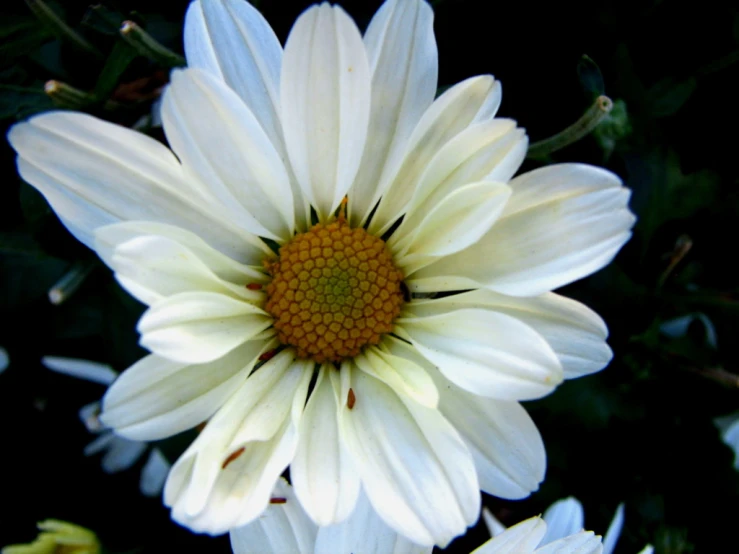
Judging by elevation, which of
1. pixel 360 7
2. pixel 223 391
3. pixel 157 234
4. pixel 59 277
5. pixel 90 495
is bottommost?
pixel 90 495

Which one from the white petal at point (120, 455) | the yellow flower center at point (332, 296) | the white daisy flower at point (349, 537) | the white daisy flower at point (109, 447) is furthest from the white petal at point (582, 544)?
the white petal at point (120, 455)

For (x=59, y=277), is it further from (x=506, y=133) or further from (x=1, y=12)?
(x=506, y=133)

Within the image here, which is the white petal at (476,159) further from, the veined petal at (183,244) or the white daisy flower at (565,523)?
the white daisy flower at (565,523)

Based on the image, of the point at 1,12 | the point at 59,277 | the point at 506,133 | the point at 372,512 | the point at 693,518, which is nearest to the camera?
the point at 506,133

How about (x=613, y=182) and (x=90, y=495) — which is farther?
(x=90, y=495)

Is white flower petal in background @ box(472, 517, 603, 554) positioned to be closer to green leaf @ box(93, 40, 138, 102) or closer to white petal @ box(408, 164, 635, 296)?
white petal @ box(408, 164, 635, 296)

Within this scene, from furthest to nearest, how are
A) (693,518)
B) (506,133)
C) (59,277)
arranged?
(693,518)
(59,277)
(506,133)

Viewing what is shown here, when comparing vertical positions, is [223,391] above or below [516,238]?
below

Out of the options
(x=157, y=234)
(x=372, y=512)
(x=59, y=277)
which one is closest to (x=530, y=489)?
(x=372, y=512)
